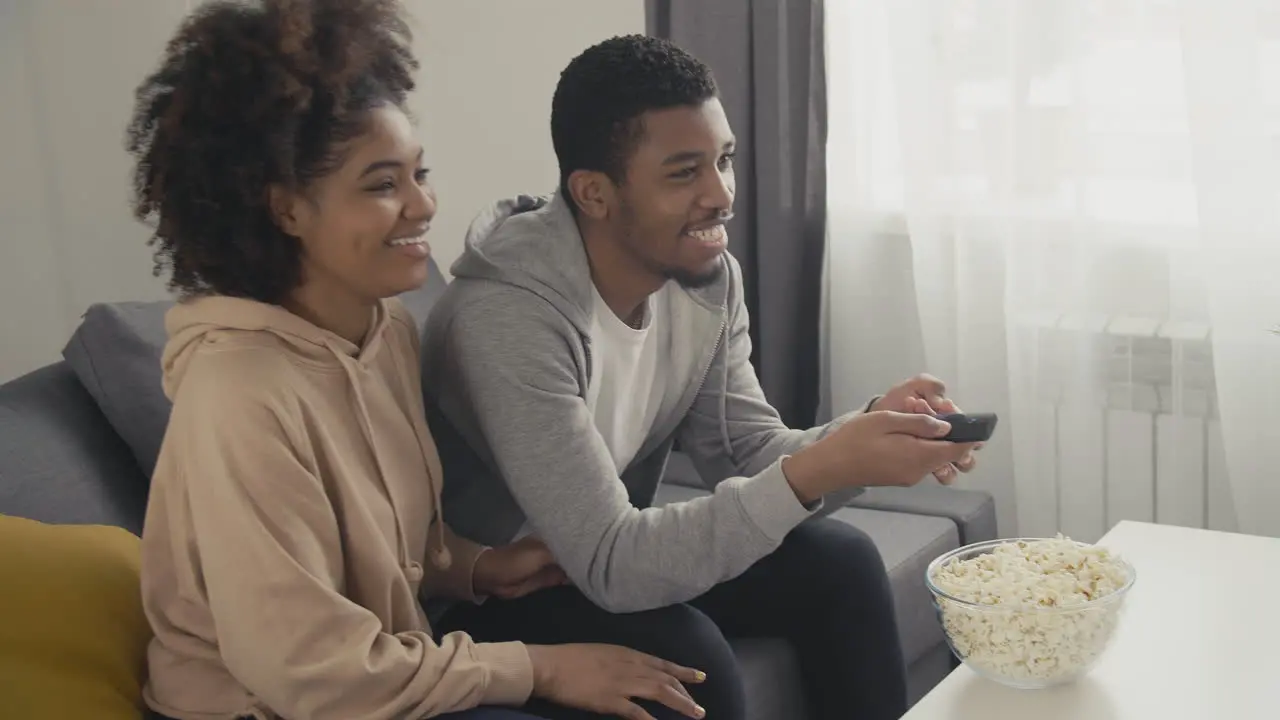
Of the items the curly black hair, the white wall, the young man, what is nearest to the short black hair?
the young man

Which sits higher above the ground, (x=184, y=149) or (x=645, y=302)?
(x=184, y=149)

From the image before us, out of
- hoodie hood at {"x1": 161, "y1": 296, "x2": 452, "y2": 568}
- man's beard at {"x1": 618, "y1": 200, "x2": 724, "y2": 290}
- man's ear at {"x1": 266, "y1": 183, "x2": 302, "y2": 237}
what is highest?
man's ear at {"x1": 266, "y1": 183, "x2": 302, "y2": 237}

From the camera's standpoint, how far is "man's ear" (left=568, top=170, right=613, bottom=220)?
68.2 inches

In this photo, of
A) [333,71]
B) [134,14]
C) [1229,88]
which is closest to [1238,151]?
[1229,88]

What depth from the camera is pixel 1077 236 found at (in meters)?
2.58

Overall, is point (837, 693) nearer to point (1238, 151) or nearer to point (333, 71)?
point (333, 71)

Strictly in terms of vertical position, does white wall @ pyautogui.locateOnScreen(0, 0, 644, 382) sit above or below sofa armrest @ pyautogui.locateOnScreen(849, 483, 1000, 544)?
above

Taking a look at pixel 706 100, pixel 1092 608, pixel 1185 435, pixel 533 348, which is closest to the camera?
pixel 1092 608

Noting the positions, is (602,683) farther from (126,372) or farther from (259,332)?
(126,372)

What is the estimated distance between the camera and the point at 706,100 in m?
1.71

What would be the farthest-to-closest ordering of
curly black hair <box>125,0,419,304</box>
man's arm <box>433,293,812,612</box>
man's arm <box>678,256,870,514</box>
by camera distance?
1. man's arm <box>678,256,870,514</box>
2. man's arm <box>433,293,812,612</box>
3. curly black hair <box>125,0,419,304</box>

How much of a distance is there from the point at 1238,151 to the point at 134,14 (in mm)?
2301

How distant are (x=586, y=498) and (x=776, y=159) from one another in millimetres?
1421

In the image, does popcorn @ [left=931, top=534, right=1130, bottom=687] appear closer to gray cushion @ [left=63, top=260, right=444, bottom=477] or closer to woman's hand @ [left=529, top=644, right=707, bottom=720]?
woman's hand @ [left=529, top=644, right=707, bottom=720]
